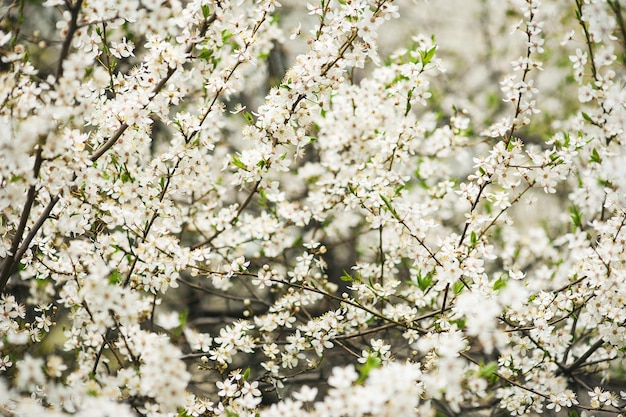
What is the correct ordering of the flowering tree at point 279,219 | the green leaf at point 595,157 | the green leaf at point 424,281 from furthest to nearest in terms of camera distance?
1. the green leaf at point 424,281
2. the green leaf at point 595,157
3. the flowering tree at point 279,219

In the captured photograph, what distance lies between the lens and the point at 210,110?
2949mm

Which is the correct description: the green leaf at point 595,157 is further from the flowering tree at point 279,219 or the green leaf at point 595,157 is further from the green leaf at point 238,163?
the green leaf at point 238,163

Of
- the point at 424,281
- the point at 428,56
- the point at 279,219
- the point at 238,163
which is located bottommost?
the point at 424,281

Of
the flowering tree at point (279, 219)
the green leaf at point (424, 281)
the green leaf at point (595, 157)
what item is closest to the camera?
the flowering tree at point (279, 219)

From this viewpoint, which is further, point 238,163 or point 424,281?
point 424,281

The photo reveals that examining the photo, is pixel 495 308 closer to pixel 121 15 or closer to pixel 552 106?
pixel 121 15

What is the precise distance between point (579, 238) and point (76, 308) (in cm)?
281

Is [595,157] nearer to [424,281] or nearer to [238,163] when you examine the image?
[424,281]

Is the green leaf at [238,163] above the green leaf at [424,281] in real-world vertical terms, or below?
above

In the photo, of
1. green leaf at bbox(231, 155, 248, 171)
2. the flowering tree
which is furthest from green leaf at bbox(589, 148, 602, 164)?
green leaf at bbox(231, 155, 248, 171)

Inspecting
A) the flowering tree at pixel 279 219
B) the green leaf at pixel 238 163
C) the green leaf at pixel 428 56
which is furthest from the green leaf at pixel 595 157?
the green leaf at pixel 238 163

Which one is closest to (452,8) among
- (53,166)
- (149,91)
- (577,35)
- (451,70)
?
(451,70)

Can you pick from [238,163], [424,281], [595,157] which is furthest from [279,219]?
[595,157]

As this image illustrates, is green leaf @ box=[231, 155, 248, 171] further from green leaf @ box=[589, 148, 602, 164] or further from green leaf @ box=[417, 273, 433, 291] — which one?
green leaf @ box=[589, 148, 602, 164]
